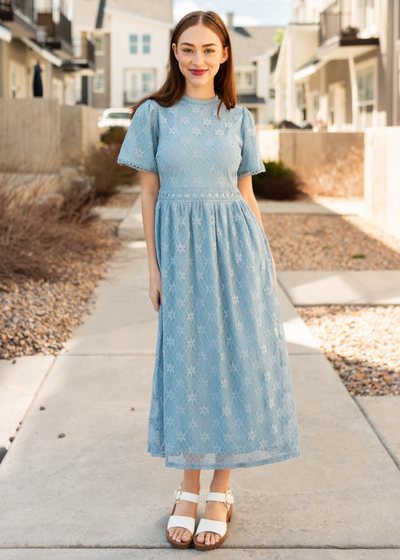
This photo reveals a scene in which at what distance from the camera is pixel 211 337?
2205 mm

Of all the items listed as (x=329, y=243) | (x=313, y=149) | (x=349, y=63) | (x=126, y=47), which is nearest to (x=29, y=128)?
(x=313, y=149)

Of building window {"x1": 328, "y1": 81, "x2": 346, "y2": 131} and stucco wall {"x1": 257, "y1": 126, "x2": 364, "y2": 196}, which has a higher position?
building window {"x1": 328, "y1": 81, "x2": 346, "y2": 131}

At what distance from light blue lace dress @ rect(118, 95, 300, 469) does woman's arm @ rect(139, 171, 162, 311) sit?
0.03 metres

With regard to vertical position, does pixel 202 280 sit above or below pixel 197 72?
below

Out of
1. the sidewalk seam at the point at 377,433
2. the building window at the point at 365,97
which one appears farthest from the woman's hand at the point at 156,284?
the building window at the point at 365,97

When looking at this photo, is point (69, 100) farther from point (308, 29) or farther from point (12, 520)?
point (12, 520)

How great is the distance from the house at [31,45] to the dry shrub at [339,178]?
488cm

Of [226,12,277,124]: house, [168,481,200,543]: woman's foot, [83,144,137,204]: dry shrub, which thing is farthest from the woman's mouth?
[226,12,277,124]: house

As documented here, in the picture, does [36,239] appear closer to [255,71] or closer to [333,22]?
[333,22]

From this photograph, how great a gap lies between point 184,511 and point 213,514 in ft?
0.33

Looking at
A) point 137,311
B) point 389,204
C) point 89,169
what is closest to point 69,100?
point 89,169

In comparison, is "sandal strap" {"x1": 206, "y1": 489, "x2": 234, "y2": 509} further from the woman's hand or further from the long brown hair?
the long brown hair

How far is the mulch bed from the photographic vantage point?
412cm

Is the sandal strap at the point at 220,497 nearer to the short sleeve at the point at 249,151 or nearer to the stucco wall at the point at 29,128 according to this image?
the short sleeve at the point at 249,151
